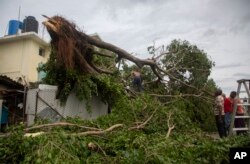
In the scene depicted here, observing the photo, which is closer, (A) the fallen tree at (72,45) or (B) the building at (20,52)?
(A) the fallen tree at (72,45)

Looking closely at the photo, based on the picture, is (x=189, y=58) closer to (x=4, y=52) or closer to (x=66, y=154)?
(x=66, y=154)

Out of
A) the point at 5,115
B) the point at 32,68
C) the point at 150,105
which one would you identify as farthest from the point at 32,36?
the point at 150,105

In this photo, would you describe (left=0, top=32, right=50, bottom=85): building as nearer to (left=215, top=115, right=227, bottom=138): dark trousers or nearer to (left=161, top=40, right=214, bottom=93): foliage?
(left=161, top=40, right=214, bottom=93): foliage

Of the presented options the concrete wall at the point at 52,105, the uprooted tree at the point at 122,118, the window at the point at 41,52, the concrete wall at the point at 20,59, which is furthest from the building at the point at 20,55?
the concrete wall at the point at 52,105

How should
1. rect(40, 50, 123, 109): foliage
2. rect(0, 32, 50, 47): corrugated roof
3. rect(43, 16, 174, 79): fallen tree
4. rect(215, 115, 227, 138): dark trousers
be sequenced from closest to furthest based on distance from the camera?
rect(215, 115, 227, 138): dark trousers
rect(43, 16, 174, 79): fallen tree
rect(40, 50, 123, 109): foliage
rect(0, 32, 50, 47): corrugated roof

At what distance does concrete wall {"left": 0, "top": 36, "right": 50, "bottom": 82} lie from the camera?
16125mm

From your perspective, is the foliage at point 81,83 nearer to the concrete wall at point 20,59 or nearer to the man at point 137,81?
the man at point 137,81

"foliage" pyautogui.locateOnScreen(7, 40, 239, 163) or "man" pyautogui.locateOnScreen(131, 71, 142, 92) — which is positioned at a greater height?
"man" pyautogui.locateOnScreen(131, 71, 142, 92)

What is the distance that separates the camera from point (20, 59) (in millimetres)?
16281

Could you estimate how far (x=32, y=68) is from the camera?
16344mm

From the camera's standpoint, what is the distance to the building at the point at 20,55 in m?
16.1

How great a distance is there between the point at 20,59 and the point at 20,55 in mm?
248

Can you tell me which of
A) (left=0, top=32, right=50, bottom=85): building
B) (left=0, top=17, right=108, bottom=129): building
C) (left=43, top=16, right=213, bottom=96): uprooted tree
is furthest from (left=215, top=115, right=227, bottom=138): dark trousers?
(left=0, top=32, right=50, bottom=85): building

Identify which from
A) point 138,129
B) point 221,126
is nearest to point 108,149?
point 138,129
